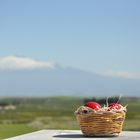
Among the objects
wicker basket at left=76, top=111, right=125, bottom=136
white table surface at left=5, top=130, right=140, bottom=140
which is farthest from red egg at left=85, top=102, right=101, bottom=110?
white table surface at left=5, top=130, right=140, bottom=140

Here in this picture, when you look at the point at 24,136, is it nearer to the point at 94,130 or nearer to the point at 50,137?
the point at 50,137

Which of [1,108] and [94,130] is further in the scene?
[1,108]

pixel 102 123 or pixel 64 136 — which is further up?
pixel 102 123

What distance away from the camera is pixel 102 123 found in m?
4.91

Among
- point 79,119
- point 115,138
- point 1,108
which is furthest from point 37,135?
point 1,108

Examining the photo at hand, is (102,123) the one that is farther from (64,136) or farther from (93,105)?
(64,136)

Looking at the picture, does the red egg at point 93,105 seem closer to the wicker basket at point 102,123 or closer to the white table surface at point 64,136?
the wicker basket at point 102,123

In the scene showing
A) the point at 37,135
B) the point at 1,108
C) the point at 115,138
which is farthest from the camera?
the point at 1,108

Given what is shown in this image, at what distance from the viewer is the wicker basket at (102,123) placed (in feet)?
16.1

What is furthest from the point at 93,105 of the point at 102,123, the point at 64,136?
the point at 64,136

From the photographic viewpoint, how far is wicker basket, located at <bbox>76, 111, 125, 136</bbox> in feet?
16.1

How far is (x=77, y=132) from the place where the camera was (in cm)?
543

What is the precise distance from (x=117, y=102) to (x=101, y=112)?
309 mm

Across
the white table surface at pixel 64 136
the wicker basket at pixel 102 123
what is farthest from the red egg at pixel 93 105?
the white table surface at pixel 64 136
